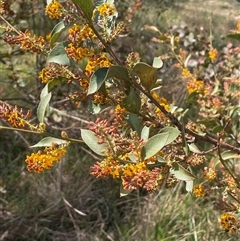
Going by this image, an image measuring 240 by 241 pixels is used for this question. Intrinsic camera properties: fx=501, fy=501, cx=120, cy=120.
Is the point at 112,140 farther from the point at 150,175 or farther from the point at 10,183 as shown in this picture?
the point at 10,183

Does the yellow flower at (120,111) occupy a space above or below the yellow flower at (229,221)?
above

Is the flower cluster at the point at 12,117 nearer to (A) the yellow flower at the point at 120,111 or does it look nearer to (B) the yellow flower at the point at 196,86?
(A) the yellow flower at the point at 120,111

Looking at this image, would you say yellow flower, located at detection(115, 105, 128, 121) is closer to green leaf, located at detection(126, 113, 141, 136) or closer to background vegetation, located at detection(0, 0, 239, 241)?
green leaf, located at detection(126, 113, 141, 136)

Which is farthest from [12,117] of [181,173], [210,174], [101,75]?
[210,174]

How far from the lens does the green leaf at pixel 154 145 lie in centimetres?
82

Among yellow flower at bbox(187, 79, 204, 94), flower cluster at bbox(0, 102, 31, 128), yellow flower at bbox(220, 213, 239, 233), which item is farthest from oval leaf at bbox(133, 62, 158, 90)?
yellow flower at bbox(187, 79, 204, 94)

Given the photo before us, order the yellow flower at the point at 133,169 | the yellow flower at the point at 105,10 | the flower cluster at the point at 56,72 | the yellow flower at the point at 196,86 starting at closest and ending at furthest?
the yellow flower at the point at 133,169
the yellow flower at the point at 105,10
the flower cluster at the point at 56,72
the yellow flower at the point at 196,86

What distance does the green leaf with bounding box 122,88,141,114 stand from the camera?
3.04 ft

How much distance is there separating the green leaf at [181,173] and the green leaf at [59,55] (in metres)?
0.28

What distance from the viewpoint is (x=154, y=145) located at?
83 centimetres

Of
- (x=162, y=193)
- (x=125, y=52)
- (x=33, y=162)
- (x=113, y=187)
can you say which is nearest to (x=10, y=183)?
(x=113, y=187)

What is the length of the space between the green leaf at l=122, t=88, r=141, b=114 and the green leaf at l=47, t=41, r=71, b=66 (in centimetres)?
13

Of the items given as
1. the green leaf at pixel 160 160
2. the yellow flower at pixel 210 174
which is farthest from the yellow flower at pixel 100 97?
the yellow flower at pixel 210 174

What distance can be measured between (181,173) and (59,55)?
1.02 ft
